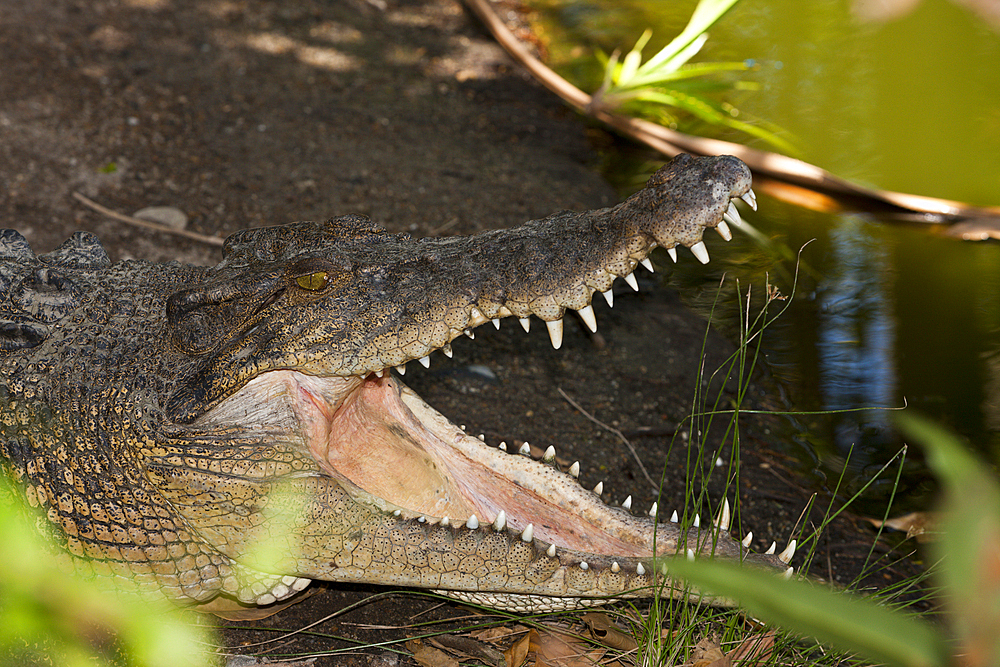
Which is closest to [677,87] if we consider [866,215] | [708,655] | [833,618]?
[866,215]

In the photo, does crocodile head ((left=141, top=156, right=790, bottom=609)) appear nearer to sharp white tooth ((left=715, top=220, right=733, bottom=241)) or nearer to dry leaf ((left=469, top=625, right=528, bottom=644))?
sharp white tooth ((left=715, top=220, right=733, bottom=241))

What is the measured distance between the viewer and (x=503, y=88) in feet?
23.8

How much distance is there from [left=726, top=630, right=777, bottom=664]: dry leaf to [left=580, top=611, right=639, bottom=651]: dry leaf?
0.37 m

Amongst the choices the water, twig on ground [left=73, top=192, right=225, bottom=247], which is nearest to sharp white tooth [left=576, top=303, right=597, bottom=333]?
the water

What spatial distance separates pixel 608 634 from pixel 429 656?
0.66 m

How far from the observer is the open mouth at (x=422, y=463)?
2.57 meters

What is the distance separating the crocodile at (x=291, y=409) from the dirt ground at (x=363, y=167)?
0.60 meters

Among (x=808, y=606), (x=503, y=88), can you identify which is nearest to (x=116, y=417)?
(x=808, y=606)

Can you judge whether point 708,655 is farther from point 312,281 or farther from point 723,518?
point 312,281

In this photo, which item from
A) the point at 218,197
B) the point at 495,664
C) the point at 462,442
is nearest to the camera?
the point at 495,664

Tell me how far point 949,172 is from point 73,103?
22.0 feet

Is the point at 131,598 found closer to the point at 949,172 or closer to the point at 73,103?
the point at 73,103

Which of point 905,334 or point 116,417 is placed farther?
point 905,334

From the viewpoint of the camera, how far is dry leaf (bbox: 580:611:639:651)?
2877mm
